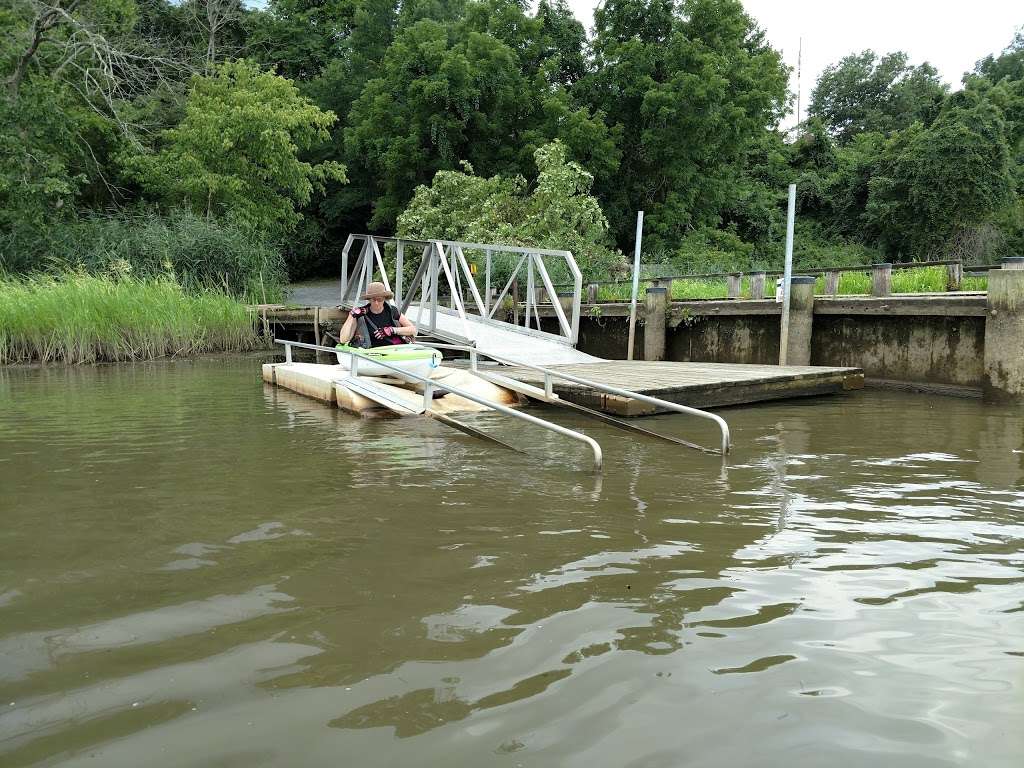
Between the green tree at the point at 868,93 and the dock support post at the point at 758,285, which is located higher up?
the green tree at the point at 868,93

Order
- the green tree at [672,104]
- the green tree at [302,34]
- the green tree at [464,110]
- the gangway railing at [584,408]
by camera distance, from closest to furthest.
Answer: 1. the gangway railing at [584,408]
2. the green tree at [464,110]
3. the green tree at [672,104]
4. the green tree at [302,34]

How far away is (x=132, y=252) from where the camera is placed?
1986 cm

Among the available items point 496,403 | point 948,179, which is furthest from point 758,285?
point 948,179

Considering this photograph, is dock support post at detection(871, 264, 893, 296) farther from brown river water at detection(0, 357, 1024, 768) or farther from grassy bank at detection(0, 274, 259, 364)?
grassy bank at detection(0, 274, 259, 364)

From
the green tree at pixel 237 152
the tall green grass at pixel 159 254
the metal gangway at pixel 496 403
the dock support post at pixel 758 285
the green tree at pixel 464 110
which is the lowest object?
the metal gangway at pixel 496 403

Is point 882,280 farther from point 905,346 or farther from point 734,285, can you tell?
point 734,285

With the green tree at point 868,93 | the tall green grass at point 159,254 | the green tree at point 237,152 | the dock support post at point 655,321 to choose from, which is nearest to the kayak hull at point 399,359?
the dock support post at point 655,321

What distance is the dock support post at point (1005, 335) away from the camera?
923 cm

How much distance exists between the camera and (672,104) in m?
32.8

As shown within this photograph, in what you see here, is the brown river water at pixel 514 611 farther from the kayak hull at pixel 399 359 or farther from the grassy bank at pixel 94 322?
the grassy bank at pixel 94 322

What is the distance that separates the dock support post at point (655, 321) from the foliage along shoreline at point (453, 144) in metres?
6.07

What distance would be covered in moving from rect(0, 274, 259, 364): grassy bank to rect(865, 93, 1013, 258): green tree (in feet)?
92.8

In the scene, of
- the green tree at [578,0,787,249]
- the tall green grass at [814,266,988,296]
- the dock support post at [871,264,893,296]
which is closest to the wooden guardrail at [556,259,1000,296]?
the dock support post at [871,264,893,296]

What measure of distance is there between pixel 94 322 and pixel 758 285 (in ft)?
37.5
